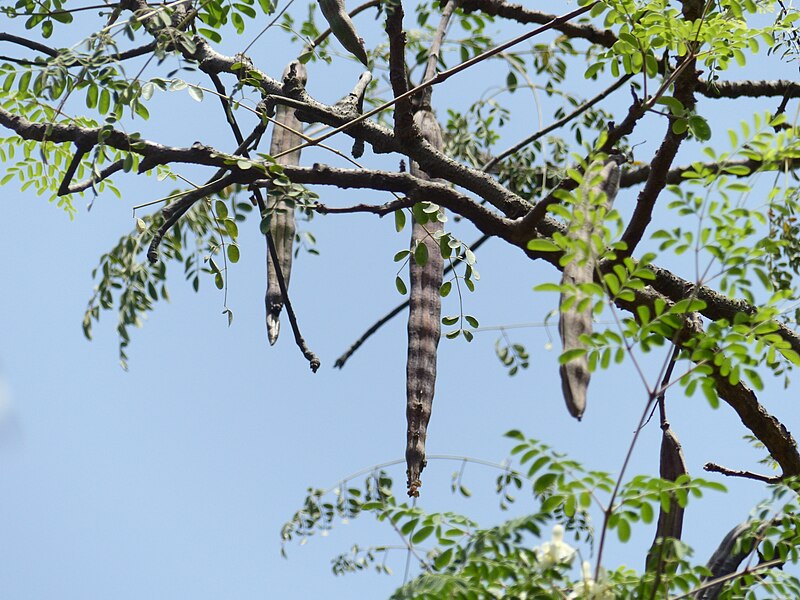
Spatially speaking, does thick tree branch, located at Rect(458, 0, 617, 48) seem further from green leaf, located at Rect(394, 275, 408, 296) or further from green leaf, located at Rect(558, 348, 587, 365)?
green leaf, located at Rect(558, 348, 587, 365)

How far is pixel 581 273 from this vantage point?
1391 millimetres

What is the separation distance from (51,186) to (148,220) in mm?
999

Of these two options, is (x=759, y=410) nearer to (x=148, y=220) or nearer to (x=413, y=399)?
(x=413, y=399)

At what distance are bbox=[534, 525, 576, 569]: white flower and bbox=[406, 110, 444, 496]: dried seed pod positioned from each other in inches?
17.7

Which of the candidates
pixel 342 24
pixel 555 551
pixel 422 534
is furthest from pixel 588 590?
pixel 342 24

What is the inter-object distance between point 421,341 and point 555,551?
0.62 meters

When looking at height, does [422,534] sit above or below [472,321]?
below

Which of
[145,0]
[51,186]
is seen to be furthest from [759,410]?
[51,186]

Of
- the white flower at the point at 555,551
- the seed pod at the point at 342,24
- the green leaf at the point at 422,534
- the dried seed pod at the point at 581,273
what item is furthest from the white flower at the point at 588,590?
the seed pod at the point at 342,24

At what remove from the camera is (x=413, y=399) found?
6.22ft

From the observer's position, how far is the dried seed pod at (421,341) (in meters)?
1.88

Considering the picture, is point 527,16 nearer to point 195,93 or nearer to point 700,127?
point 700,127

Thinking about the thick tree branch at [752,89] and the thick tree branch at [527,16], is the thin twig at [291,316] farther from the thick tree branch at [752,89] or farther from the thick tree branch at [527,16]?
the thick tree branch at [752,89]

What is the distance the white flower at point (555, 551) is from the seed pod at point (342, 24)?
1.03 metres
